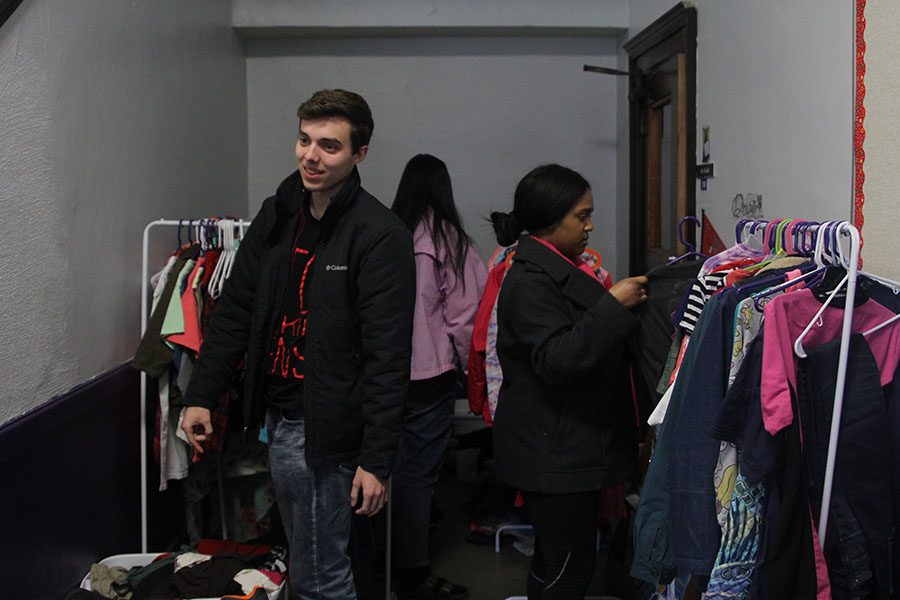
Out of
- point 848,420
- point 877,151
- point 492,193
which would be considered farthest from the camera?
point 492,193

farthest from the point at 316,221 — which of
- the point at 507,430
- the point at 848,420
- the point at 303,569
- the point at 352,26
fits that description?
the point at 352,26

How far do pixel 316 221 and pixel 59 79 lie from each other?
81cm

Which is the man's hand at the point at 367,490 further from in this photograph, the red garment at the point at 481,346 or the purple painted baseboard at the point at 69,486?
the red garment at the point at 481,346

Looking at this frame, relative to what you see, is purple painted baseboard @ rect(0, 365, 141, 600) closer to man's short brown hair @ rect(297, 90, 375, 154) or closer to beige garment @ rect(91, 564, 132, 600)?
beige garment @ rect(91, 564, 132, 600)

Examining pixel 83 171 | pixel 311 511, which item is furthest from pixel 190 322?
pixel 311 511

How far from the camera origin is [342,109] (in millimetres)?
1812

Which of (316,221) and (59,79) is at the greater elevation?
(59,79)

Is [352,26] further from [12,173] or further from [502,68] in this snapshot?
[12,173]

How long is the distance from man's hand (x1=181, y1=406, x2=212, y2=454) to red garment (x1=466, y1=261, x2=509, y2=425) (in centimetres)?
111

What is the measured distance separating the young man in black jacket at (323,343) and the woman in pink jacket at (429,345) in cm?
95

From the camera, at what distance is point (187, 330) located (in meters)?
2.56

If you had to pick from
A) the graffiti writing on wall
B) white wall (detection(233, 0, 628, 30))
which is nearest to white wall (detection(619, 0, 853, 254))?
the graffiti writing on wall

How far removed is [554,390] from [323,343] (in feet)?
1.77

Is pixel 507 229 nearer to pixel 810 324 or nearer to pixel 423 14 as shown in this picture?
pixel 810 324
